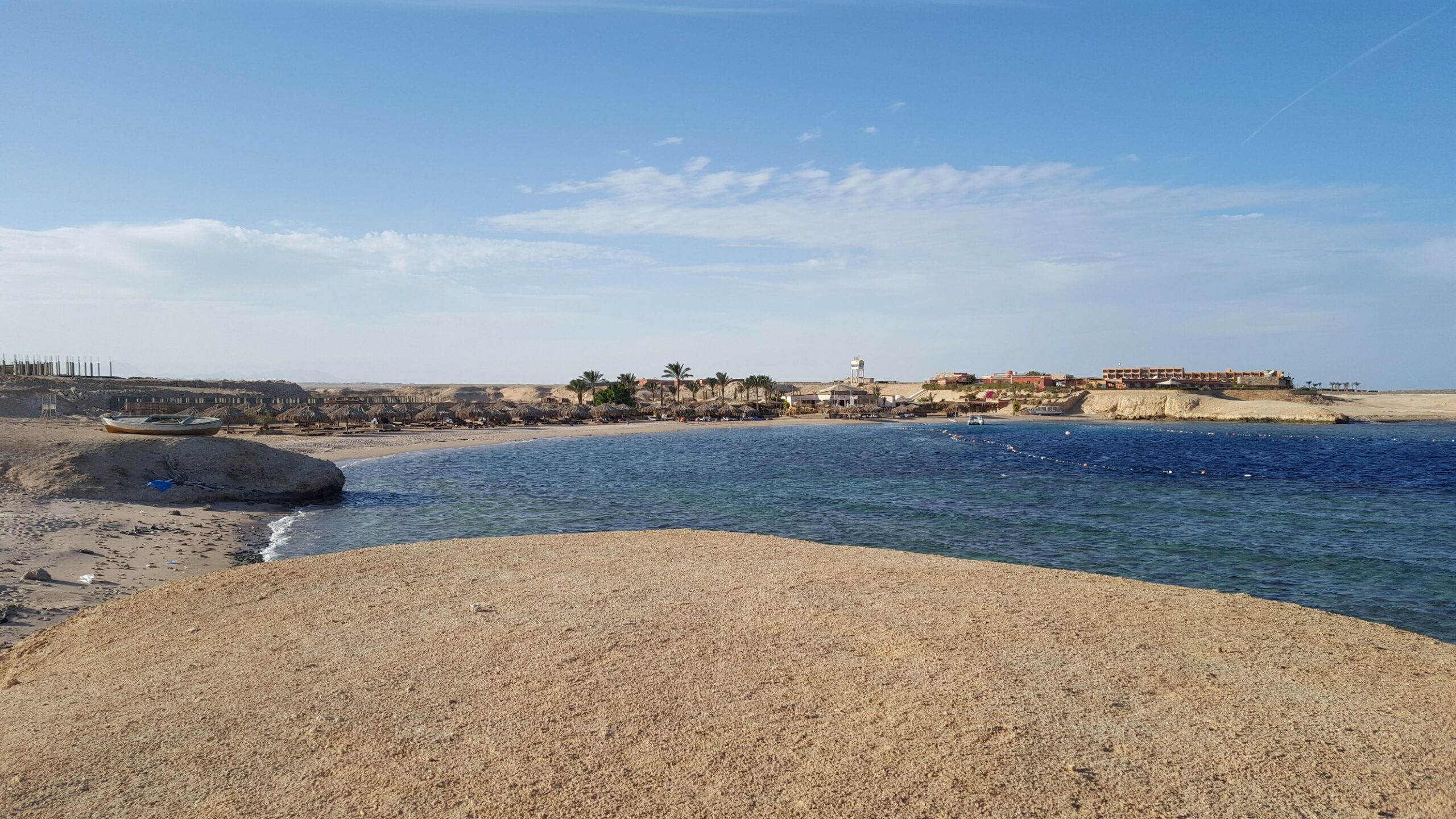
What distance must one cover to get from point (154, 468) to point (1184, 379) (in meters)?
166

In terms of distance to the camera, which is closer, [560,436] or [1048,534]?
[1048,534]

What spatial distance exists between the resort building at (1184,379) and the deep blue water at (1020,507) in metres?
93.4

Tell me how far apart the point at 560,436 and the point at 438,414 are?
13575 mm

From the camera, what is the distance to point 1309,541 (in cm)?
1698

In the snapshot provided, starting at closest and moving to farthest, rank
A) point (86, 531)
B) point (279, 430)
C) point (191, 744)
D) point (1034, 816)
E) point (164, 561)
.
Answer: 1. point (1034, 816)
2. point (191, 744)
3. point (164, 561)
4. point (86, 531)
5. point (279, 430)

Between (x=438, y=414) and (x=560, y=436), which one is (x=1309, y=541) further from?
(x=438, y=414)

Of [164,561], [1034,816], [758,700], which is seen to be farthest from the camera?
[164,561]

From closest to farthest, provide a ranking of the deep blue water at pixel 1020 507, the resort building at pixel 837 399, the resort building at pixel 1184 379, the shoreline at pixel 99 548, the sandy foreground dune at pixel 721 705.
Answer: the sandy foreground dune at pixel 721 705
the shoreline at pixel 99 548
the deep blue water at pixel 1020 507
the resort building at pixel 837 399
the resort building at pixel 1184 379

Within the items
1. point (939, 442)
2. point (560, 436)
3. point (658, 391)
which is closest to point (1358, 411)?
point (939, 442)

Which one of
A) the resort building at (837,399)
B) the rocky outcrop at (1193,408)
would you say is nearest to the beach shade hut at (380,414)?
the resort building at (837,399)

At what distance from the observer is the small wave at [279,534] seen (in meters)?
15.2

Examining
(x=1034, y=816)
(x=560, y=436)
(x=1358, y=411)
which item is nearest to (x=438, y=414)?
(x=560, y=436)

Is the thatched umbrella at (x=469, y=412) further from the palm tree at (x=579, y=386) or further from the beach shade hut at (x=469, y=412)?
the palm tree at (x=579, y=386)

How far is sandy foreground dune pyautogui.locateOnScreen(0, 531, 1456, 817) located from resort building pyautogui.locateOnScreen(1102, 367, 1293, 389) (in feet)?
435
